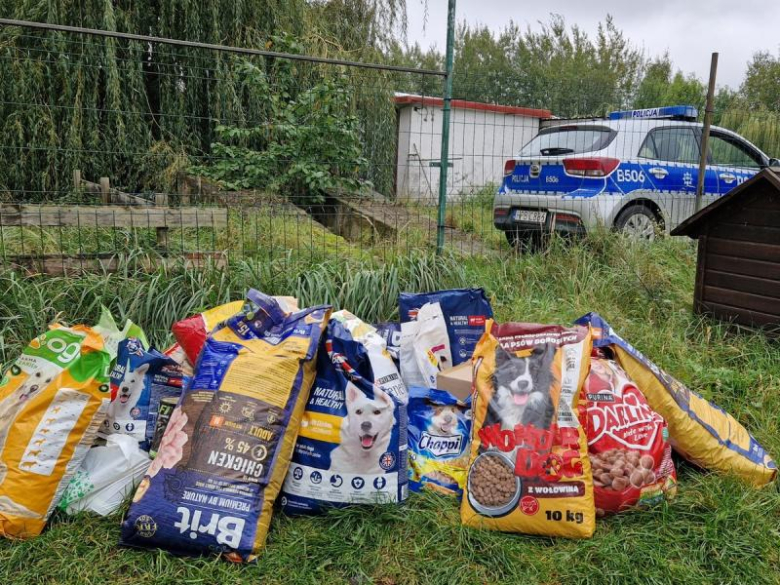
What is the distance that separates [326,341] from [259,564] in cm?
81

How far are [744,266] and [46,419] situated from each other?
3633 mm

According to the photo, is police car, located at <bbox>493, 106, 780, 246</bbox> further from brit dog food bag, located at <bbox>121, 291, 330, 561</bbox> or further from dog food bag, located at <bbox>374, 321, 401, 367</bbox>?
A: brit dog food bag, located at <bbox>121, 291, 330, 561</bbox>

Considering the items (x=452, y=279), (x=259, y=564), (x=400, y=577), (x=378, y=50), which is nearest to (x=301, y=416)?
(x=259, y=564)

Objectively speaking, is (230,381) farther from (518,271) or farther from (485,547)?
(518,271)

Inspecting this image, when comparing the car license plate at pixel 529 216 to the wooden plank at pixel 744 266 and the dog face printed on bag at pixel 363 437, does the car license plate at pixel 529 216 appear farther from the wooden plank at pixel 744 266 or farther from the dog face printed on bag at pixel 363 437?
the dog face printed on bag at pixel 363 437

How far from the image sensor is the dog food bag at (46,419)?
2.05 meters

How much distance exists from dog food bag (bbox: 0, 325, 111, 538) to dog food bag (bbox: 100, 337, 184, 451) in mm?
160

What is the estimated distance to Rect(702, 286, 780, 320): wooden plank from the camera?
3.48 metres

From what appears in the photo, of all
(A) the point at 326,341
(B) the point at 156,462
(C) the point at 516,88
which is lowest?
(B) the point at 156,462

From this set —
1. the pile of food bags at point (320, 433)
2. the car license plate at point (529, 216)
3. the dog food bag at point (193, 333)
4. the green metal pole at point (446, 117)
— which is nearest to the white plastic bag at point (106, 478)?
the pile of food bags at point (320, 433)

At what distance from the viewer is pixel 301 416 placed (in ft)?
7.39

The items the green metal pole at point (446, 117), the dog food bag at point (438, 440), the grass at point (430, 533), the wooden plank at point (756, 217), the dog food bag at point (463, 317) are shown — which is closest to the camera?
the grass at point (430, 533)

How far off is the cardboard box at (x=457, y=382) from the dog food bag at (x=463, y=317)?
0.21 meters

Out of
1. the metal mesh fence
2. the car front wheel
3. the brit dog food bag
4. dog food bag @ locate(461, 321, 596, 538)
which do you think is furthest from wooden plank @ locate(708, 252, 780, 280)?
the brit dog food bag
